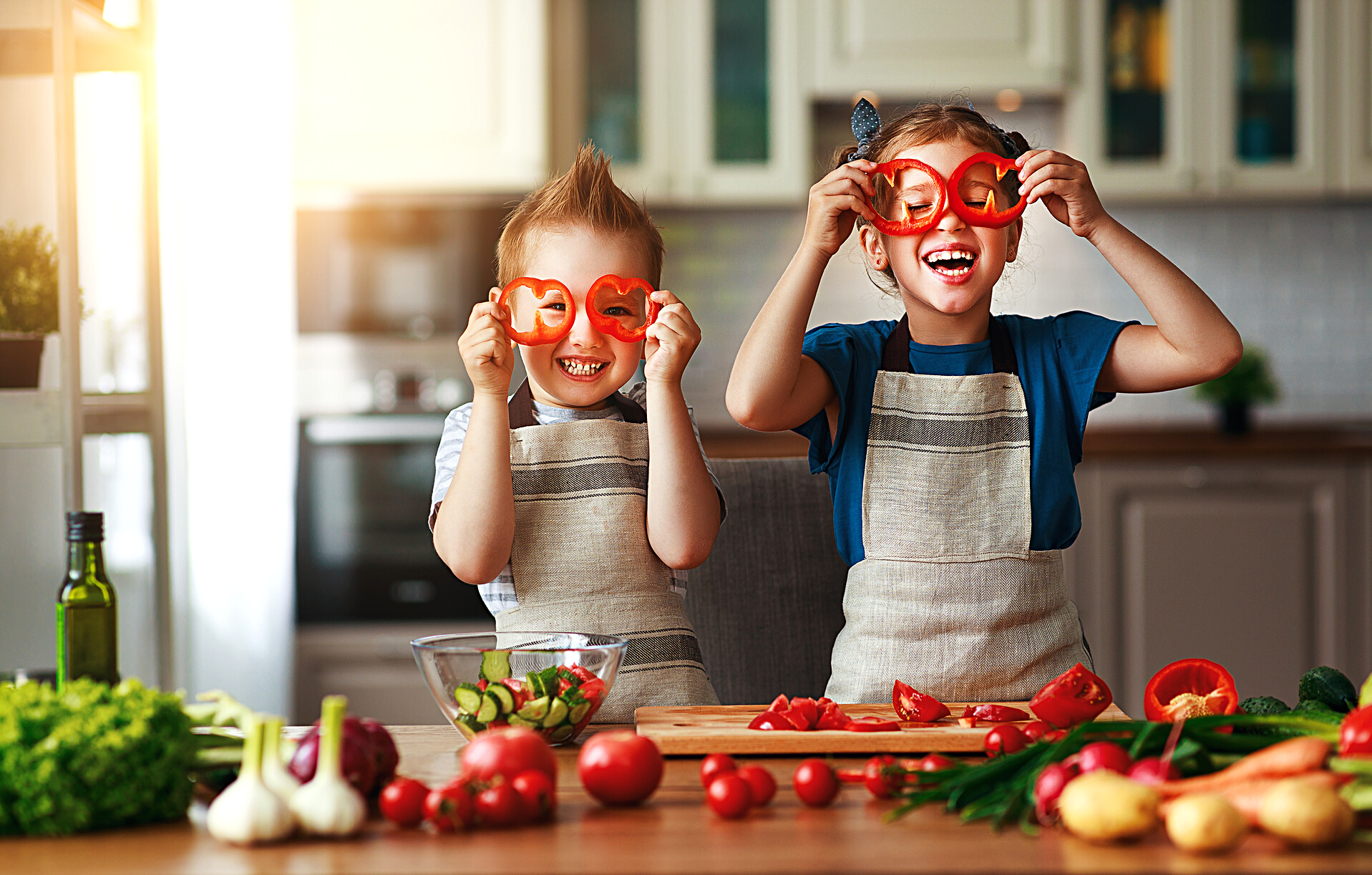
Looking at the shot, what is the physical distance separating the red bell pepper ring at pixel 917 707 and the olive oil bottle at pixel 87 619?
675mm

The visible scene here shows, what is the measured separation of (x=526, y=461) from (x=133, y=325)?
1491mm

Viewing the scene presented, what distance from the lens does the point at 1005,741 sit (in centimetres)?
87

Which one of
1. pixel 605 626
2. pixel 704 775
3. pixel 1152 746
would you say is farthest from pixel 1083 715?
pixel 605 626

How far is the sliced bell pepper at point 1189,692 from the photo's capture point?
0.93m

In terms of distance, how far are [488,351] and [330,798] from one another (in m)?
0.55

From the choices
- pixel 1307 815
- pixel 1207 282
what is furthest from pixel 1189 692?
pixel 1207 282

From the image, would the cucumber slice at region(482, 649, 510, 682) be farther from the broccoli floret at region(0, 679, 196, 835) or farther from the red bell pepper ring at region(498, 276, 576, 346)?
the red bell pepper ring at region(498, 276, 576, 346)

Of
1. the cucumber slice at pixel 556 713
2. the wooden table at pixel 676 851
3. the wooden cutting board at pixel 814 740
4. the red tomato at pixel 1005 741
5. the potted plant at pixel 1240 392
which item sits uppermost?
the potted plant at pixel 1240 392

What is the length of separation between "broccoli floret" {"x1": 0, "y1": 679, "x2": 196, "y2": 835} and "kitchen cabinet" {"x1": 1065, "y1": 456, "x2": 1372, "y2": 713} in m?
2.66

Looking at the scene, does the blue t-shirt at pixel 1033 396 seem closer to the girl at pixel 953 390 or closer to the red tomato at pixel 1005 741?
the girl at pixel 953 390

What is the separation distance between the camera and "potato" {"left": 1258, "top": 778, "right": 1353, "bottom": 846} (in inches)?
26.5

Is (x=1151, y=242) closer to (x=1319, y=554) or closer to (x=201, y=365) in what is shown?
(x=1319, y=554)

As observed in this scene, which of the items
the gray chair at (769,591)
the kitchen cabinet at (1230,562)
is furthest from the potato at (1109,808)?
the kitchen cabinet at (1230,562)

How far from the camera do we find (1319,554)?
3.09 meters
